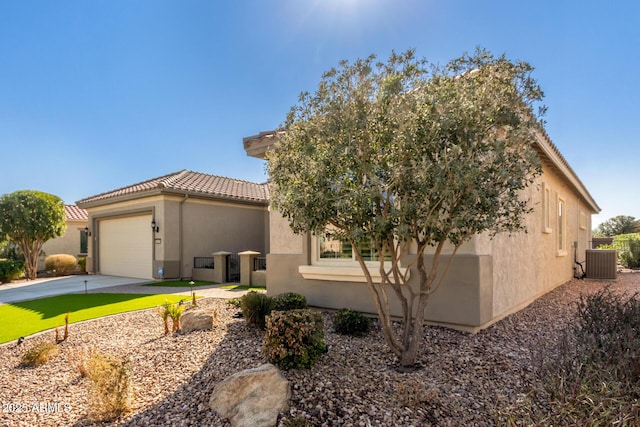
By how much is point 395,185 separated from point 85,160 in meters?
17.6

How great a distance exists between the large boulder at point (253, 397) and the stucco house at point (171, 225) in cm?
1218

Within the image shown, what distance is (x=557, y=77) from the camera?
9555mm

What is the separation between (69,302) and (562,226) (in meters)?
17.1

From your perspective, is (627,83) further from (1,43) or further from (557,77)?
(1,43)

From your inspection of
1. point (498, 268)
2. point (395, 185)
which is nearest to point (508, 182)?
point (395, 185)

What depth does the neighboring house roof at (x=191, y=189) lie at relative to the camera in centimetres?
1670

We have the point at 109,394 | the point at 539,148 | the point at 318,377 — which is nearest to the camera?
the point at 109,394

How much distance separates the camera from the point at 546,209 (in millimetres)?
10828

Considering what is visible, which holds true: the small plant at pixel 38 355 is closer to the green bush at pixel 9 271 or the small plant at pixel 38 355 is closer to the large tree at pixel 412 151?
the large tree at pixel 412 151

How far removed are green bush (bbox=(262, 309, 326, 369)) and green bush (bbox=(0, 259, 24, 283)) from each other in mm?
20379

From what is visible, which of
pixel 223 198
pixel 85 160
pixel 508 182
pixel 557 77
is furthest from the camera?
pixel 223 198

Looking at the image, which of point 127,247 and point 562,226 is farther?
point 127,247

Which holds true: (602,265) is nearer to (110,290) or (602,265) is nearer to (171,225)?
(171,225)

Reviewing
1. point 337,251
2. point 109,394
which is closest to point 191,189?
point 337,251
